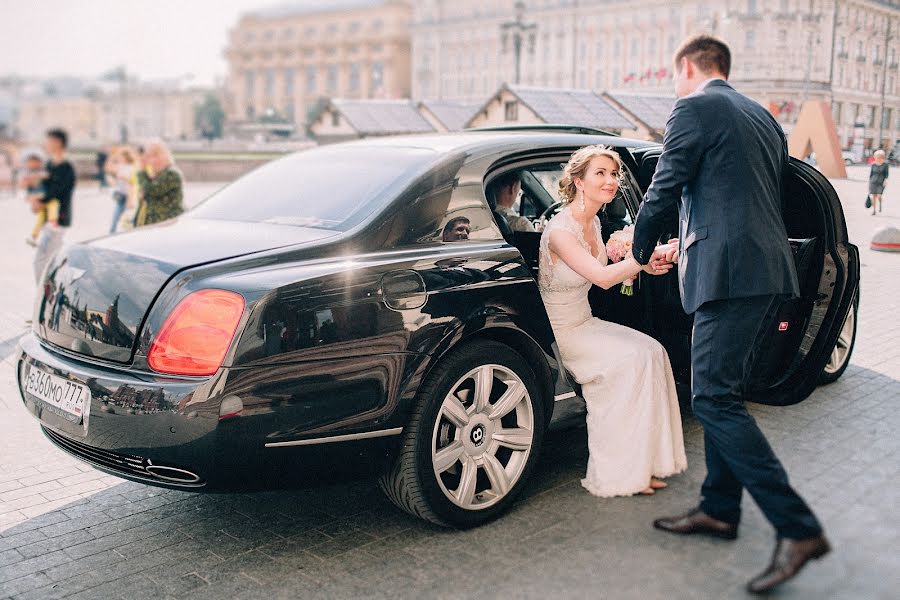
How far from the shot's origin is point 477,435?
3.75m

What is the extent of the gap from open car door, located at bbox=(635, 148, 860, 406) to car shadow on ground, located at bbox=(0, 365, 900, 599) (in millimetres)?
506

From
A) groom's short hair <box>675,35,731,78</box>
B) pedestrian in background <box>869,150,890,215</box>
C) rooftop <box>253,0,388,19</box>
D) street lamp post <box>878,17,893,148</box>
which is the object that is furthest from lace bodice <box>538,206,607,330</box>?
rooftop <box>253,0,388,19</box>

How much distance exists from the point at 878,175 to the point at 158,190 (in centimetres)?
677

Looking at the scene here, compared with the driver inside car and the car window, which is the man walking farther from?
the car window

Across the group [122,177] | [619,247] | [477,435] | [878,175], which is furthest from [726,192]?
[122,177]

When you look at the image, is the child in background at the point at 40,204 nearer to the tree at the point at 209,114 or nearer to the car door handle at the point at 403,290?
the car door handle at the point at 403,290

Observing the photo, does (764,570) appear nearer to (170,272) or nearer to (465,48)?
(170,272)

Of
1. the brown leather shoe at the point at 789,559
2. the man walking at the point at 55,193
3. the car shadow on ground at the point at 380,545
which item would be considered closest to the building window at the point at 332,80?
the man walking at the point at 55,193

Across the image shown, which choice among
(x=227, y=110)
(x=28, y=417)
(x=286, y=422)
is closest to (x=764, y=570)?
(x=286, y=422)

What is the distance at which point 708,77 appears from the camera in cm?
351

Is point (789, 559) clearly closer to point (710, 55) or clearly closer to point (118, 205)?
point (710, 55)

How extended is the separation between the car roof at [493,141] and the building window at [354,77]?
149m

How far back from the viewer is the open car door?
410 cm

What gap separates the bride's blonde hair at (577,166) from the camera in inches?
164
